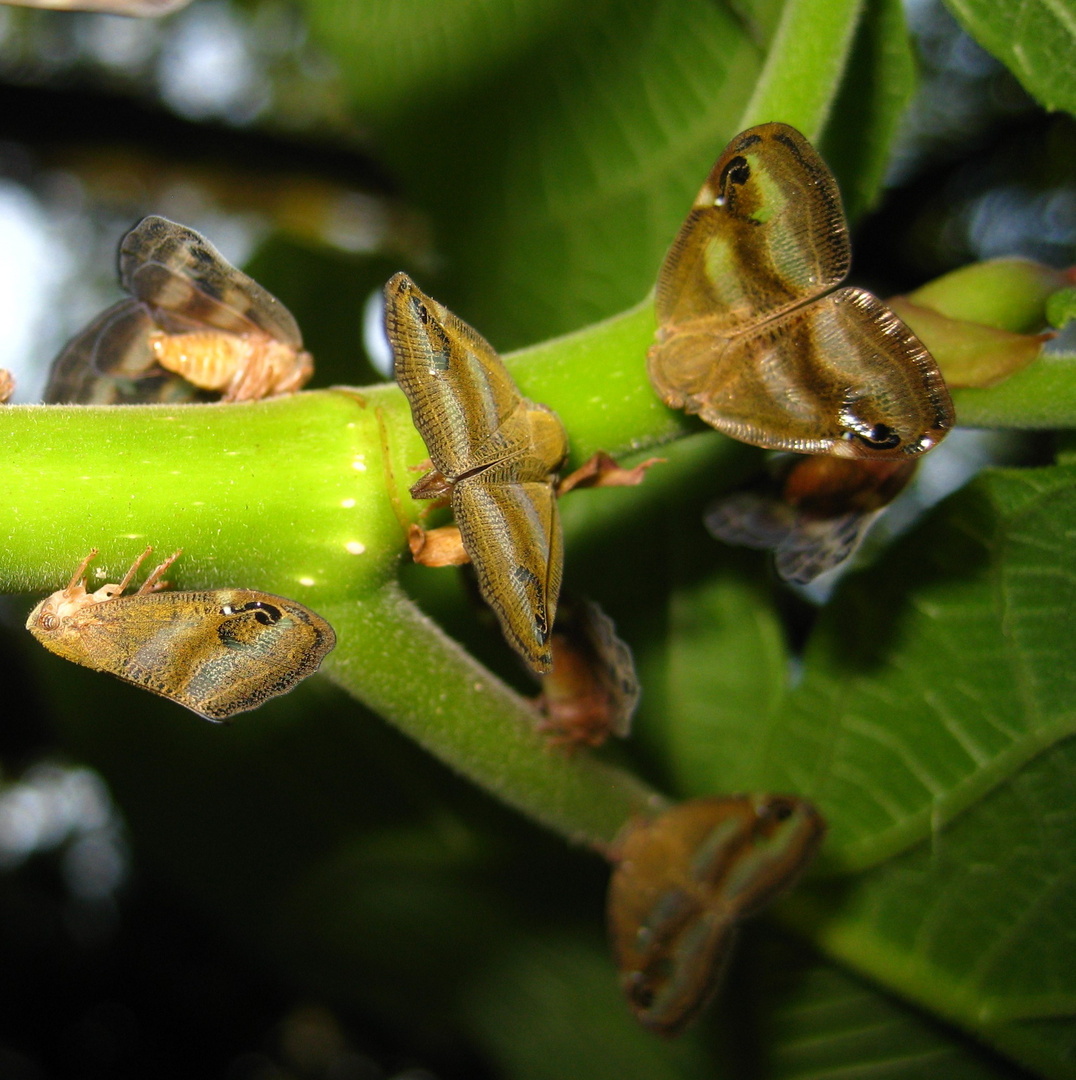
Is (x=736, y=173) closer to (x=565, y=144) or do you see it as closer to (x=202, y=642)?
(x=202, y=642)

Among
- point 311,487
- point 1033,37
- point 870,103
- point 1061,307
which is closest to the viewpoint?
point 311,487

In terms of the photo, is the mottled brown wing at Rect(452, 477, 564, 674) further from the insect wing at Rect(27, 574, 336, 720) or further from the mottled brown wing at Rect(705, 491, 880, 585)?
the mottled brown wing at Rect(705, 491, 880, 585)

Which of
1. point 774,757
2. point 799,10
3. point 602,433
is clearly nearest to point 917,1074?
point 774,757

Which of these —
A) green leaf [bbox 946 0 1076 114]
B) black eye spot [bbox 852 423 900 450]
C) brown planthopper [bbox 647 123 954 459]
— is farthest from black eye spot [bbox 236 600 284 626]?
green leaf [bbox 946 0 1076 114]

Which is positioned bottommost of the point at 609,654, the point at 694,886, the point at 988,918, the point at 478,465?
the point at 988,918

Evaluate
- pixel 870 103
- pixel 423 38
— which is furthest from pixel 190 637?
pixel 423 38

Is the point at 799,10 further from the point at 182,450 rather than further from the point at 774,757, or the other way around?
the point at 774,757
